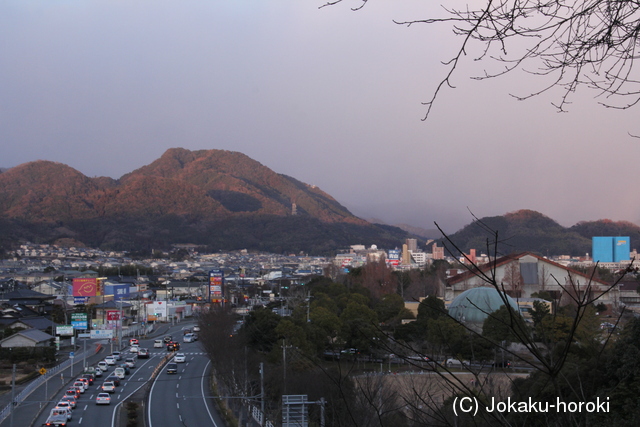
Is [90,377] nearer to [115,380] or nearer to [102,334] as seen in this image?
[115,380]

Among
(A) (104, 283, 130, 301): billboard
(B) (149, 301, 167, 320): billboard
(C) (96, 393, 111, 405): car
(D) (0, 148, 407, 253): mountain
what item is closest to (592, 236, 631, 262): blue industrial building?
(B) (149, 301, 167, 320): billboard

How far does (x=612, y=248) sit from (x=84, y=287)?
59747 mm

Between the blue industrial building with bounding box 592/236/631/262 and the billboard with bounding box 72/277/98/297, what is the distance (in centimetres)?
5468

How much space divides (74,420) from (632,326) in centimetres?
1313

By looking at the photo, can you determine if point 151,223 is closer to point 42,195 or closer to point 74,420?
point 42,195

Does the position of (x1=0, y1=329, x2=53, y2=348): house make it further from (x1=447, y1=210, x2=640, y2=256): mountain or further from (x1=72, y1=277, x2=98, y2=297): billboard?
(x1=447, y1=210, x2=640, y2=256): mountain

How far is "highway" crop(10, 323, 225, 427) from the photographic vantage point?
1507 cm

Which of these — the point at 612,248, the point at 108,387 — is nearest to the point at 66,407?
the point at 108,387

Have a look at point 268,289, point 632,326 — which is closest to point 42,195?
point 268,289

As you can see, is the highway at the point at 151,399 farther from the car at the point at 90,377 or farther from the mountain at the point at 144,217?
the mountain at the point at 144,217

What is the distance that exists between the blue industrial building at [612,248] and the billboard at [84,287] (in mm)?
54683

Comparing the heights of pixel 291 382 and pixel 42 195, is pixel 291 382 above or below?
below

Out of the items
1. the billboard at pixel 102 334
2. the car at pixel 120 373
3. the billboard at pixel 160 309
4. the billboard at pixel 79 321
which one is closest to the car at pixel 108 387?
the car at pixel 120 373

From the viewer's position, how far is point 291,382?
13.0 meters
